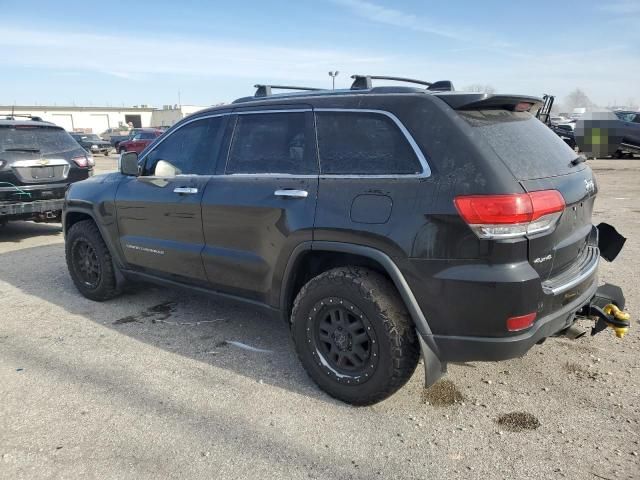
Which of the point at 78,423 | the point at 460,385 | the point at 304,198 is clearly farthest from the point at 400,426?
the point at 78,423

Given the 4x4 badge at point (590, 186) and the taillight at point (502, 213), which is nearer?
the taillight at point (502, 213)

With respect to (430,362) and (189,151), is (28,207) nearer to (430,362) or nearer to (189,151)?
(189,151)

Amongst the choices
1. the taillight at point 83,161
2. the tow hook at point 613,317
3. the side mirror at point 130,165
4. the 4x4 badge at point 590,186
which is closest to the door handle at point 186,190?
the side mirror at point 130,165

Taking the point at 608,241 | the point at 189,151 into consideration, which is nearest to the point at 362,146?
the point at 189,151

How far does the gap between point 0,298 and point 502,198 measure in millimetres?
4999

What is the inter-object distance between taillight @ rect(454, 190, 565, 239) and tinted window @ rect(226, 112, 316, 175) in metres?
1.06

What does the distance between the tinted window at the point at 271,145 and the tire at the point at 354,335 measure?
771mm

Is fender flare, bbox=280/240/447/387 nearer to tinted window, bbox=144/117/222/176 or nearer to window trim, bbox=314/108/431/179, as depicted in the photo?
window trim, bbox=314/108/431/179

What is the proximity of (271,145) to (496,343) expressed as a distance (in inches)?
75.6

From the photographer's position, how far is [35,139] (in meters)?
7.57

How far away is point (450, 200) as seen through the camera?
2.59 metres

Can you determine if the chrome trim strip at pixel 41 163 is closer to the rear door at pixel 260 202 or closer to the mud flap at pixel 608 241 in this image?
the rear door at pixel 260 202

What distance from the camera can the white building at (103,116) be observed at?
236ft

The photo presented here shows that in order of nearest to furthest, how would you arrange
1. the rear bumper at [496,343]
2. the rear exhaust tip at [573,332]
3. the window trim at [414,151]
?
the rear bumper at [496,343], the window trim at [414,151], the rear exhaust tip at [573,332]
